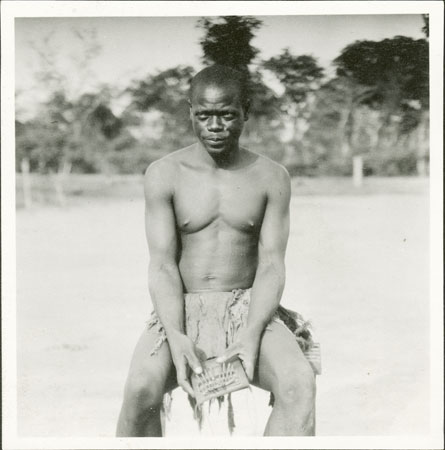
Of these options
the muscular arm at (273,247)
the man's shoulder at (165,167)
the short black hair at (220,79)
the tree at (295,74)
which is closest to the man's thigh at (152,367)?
the muscular arm at (273,247)

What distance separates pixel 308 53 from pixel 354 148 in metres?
6.48

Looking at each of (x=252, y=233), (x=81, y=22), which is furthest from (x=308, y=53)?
(x=252, y=233)

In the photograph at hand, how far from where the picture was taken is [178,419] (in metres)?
5.41

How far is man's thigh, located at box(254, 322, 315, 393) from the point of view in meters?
3.83

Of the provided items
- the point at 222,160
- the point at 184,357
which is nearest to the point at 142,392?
the point at 184,357

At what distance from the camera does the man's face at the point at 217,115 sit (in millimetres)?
3971

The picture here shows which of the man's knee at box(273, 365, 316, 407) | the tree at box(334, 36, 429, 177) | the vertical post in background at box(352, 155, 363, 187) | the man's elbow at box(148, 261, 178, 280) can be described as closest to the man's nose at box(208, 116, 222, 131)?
the man's elbow at box(148, 261, 178, 280)

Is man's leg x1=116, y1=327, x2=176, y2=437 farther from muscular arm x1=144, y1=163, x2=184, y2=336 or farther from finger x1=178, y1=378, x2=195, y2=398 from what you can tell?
muscular arm x1=144, y1=163, x2=184, y2=336

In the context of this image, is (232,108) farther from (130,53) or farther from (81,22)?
(130,53)

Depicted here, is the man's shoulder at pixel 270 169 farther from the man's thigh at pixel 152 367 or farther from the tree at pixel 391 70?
the tree at pixel 391 70

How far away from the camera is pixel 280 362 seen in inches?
152

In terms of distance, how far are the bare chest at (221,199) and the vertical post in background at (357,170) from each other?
825cm

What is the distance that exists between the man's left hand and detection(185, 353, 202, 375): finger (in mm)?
93

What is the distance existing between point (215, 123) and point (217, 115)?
1.5 inches
